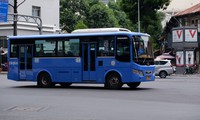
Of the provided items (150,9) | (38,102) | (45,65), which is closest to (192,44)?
(150,9)

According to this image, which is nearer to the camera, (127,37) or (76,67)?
(127,37)

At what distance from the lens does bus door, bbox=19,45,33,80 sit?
81.2ft

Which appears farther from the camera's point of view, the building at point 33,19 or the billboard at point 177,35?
the building at point 33,19

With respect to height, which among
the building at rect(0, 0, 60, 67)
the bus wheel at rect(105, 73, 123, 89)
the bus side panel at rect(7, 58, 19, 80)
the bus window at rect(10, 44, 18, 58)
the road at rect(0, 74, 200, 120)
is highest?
the building at rect(0, 0, 60, 67)

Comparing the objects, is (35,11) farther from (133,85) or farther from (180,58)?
(133,85)

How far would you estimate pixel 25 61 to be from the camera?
24.9 meters

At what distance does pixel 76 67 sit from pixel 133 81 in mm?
3321

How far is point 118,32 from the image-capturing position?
72.4 feet

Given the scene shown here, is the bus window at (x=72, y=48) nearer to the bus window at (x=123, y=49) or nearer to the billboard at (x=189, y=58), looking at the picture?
the bus window at (x=123, y=49)

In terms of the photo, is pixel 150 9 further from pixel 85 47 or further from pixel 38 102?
pixel 38 102

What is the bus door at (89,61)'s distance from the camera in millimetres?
22641

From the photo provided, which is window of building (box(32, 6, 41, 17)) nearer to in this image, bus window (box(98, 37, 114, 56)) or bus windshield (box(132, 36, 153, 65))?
bus window (box(98, 37, 114, 56))

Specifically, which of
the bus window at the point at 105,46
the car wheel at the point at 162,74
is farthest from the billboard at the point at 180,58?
the bus window at the point at 105,46

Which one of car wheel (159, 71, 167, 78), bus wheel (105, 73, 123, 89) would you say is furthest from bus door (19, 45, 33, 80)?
car wheel (159, 71, 167, 78)
